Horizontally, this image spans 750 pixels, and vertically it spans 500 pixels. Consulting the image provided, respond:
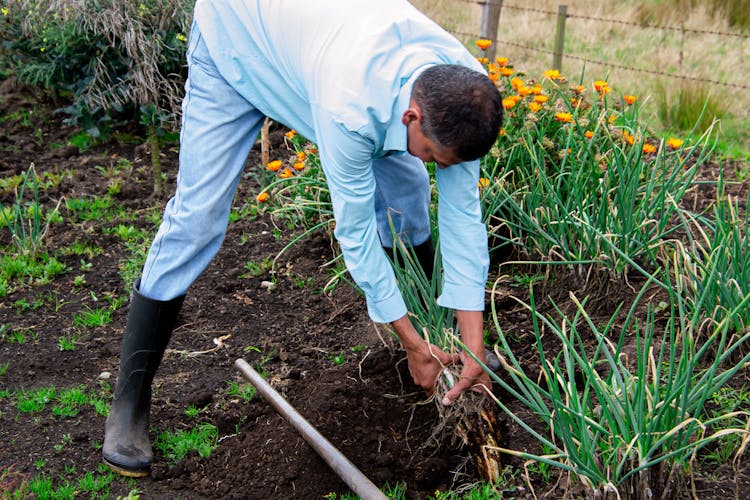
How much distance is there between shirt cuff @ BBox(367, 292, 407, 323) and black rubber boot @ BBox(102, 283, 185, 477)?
805 millimetres

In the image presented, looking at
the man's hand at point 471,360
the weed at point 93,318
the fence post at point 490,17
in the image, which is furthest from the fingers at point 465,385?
the fence post at point 490,17

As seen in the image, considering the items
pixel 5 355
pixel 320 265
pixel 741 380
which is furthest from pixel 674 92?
pixel 5 355

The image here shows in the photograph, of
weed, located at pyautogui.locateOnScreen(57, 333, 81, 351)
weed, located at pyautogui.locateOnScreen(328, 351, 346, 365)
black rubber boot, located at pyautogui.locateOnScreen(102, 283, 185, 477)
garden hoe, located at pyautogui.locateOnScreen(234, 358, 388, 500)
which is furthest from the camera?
weed, located at pyautogui.locateOnScreen(57, 333, 81, 351)

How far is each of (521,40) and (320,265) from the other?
4.76 meters

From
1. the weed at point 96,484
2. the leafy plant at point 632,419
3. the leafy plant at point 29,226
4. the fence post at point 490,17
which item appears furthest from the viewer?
the fence post at point 490,17

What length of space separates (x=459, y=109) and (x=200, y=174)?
101 centimetres

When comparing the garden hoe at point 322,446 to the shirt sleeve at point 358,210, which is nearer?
the shirt sleeve at point 358,210

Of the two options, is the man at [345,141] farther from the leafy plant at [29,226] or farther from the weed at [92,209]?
the weed at [92,209]

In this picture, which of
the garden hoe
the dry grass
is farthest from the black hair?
the dry grass

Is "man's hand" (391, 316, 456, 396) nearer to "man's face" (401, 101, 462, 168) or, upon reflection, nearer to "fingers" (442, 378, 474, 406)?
"fingers" (442, 378, 474, 406)

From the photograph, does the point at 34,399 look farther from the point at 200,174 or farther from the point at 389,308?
the point at 389,308

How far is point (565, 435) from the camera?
2129 mm

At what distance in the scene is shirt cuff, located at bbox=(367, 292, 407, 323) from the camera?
96.6 inches

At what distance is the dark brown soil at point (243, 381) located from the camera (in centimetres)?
273
